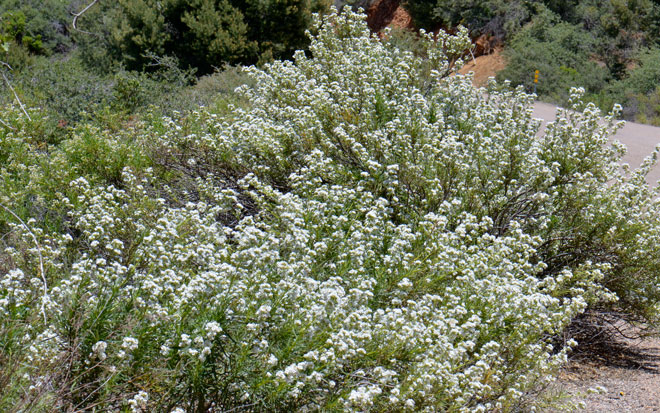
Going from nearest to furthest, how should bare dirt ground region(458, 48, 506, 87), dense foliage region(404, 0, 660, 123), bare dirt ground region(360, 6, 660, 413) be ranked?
bare dirt ground region(360, 6, 660, 413) → dense foliage region(404, 0, 660, 123) → bare dirt ground region(458, 48, 506, 87)

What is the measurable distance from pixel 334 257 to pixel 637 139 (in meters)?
13.0

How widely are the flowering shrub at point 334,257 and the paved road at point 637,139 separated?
5938mm

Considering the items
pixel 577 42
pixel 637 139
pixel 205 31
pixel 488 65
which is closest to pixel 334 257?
pixel 637 139

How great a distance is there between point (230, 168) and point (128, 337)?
4.09 meters

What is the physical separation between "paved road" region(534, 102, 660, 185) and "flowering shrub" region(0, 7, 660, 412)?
19.5 feet

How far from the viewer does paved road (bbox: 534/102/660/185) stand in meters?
13.0

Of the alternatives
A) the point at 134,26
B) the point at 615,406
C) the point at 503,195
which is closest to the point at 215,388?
the point at 615,406

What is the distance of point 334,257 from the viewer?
5.01 metres

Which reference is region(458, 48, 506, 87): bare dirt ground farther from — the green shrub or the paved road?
the paved road

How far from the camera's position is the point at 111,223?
5391 mm

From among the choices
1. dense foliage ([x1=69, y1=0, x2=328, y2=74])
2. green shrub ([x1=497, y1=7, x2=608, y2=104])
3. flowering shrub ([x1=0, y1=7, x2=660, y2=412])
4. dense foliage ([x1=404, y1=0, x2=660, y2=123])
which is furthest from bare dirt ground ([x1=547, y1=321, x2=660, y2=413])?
green shrub ([x1=497, y1=7, x2=608, y2=104])

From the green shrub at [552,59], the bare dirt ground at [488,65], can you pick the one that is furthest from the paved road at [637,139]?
the bare dirt ground at [488,65]

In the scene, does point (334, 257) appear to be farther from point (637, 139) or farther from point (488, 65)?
point (488, 65)

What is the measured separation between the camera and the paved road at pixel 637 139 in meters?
13.0
